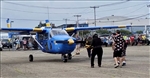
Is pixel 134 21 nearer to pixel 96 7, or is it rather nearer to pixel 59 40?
pixel 96 7

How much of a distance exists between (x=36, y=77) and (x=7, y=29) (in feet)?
31.1

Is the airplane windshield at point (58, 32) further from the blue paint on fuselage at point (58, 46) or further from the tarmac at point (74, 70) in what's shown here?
the tarmac at point (74, 70)

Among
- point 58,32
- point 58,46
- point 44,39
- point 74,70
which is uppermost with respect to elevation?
point 58,32

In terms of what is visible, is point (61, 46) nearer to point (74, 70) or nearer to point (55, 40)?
point (55, 40)

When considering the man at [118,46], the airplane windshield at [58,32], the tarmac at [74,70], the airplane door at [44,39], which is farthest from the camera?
the airplane door at [44,39]

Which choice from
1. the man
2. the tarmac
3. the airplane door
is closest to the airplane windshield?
the airplane door

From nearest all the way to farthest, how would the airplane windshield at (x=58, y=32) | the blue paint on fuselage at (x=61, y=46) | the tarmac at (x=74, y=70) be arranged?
the tarmac at (x=74, y=70), the blue paint on fuselage at (x=61, y=46), the airplane windshield at (x=58, y=32)

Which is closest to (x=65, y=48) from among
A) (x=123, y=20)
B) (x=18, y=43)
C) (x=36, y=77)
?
(x=36, y=77)

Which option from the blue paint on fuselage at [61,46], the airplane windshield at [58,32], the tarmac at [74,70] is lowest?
the tarmac at [74,70]

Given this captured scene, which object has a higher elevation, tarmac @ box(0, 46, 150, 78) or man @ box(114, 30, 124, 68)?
man @ box(114, 30, 124, 68)

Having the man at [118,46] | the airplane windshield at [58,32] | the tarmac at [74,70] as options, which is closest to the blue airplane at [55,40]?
the airplane windshield at [58,32]

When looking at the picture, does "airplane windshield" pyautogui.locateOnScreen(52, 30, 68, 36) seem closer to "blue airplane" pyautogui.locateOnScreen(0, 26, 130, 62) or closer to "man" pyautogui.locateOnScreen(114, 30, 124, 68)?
"blue airplane" pyautogui.locateOnScreen(0, 26, 130, 62)

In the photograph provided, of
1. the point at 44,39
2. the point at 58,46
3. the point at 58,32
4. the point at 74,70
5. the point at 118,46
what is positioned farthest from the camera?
the point at 44,39

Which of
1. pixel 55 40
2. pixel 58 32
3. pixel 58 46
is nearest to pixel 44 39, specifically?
pixel 58 32
